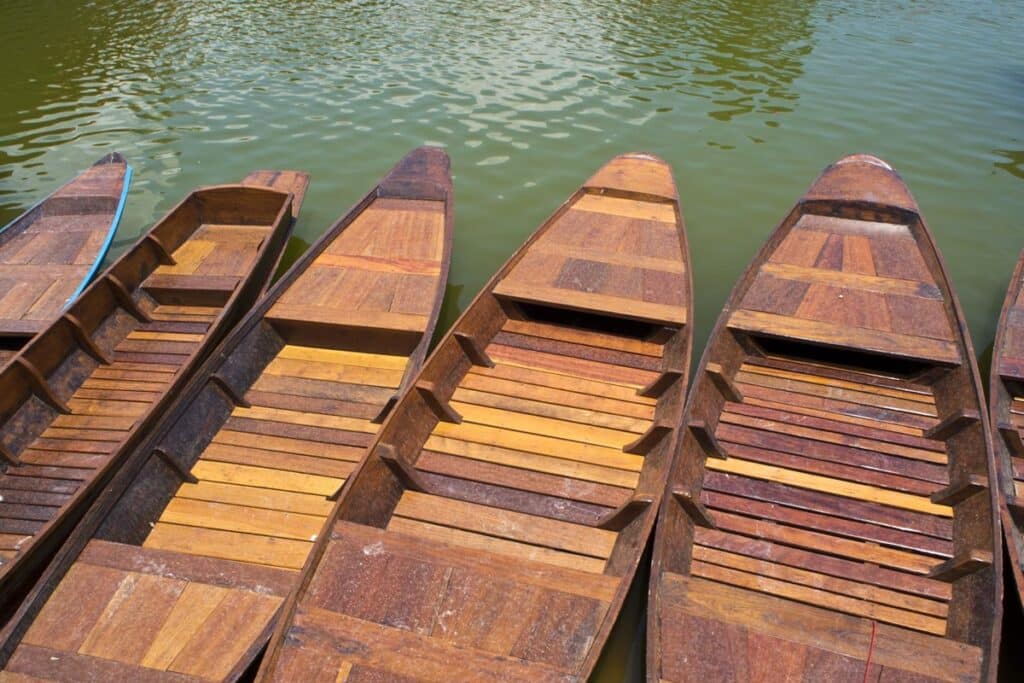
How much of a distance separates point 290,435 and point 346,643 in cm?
249

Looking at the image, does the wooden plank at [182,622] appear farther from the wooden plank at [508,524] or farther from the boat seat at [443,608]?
the wooden plank at [508,524]

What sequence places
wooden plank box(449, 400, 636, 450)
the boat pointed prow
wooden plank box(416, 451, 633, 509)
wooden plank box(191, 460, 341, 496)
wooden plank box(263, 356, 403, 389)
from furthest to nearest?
the boat pointed prow → wooden plank box(263, 356, 403, 389) → wooden plank box(449, 400, 636, 450) → wooden plank box(191, 460, 341, 496) → wooden plank box(416, 451, 633, 509)

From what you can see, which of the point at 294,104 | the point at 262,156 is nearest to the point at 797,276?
the point at 262,156

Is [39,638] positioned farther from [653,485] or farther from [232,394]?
[653,485]

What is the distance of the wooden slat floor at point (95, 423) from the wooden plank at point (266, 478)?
72 centimetres

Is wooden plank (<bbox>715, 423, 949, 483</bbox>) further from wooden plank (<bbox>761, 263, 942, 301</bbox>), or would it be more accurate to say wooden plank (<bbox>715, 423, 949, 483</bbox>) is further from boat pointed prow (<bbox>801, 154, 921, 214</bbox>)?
boat pointed prow (<bbox>801, 154, 921, 214</bbox>)

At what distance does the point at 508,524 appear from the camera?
503 centimetres

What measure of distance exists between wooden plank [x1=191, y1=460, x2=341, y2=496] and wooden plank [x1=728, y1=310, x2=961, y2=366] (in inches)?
161

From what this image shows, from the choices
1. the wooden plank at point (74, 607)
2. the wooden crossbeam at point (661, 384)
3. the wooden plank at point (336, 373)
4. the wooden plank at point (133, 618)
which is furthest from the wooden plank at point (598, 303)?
the wooden plank at point (74, 607)

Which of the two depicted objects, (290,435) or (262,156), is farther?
A: (262,156)

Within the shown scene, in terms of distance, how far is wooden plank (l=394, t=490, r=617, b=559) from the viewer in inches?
192

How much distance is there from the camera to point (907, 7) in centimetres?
1994

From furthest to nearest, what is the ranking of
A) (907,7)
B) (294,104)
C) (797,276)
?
(907,7) → (294,104) → (797,276)

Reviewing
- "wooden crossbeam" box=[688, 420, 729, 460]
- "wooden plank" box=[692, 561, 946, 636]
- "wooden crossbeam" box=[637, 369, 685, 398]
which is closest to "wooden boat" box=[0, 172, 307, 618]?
"wooden crossbeam" box=[637, 369, 685, 398]
